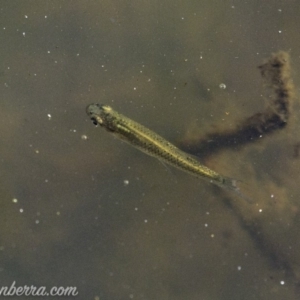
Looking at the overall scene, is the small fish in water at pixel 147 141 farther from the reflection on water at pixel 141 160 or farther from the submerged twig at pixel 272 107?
A: the submerged twig at pixel 272 107

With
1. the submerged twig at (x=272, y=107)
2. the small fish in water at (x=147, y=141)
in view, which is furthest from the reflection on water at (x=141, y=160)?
the small fish in water at (x=147, y=141)

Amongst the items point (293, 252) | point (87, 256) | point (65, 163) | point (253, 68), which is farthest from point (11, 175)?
point (293, 252)

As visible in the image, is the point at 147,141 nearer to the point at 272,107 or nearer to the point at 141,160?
the point at 141,160

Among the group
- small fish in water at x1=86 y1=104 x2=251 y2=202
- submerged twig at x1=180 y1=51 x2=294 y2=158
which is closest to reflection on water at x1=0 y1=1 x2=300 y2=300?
submerged twig at x1=180 y1=51 x2=294 y2=158

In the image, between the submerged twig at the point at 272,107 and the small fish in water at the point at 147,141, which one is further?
the submerged twig at the point at 272,107

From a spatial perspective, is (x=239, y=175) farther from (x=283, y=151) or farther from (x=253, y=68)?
(x=253, y=68)

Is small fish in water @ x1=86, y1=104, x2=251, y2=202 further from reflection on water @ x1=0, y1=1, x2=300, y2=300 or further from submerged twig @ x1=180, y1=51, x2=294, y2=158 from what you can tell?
submerged twig @ x1=180, y1=51, x2=294, y2=158
